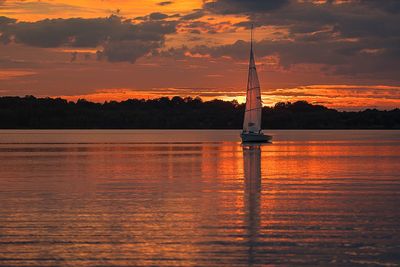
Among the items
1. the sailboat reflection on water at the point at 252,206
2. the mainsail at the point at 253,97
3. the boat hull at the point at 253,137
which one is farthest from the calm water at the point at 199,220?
the boat hull at the point at 253,137

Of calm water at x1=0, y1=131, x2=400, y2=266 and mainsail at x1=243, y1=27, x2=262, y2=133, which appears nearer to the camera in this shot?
calm water at x1=0, y1=131, x2=400, y2=266

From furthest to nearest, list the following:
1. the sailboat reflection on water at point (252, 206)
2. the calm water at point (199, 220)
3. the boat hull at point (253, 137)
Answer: the boat hull at point (253, 137), the sailboat reflection on water at point (252, 206), the calm water at point (199, 220)

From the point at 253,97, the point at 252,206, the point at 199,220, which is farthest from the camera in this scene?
the point at 253,97

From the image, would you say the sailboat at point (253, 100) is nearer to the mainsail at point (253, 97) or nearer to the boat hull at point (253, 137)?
the mainsail at point (253, 97)

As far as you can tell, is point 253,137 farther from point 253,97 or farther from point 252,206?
point 252,206

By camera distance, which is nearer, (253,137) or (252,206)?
(252,206)

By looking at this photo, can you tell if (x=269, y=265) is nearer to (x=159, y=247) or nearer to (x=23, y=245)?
(x=159, y=247)

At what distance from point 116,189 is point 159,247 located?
16586mm

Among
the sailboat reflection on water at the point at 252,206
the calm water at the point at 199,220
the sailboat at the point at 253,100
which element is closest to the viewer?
the calm water at the point at 199,220

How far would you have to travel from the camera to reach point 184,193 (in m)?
33.1

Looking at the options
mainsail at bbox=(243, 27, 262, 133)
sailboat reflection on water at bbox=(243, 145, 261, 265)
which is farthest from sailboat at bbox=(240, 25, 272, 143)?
sailboat reflection on water at bbox=(243, 145, 261, 265)

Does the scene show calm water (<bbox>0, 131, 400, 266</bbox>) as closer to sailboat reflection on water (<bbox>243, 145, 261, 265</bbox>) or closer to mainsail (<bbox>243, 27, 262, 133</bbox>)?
sailboat reflection on water (<bbox>243, 145, 261, 265</bbox>)

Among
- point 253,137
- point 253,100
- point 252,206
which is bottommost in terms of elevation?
point 252,206

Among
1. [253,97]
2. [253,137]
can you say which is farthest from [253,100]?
[253,137]
